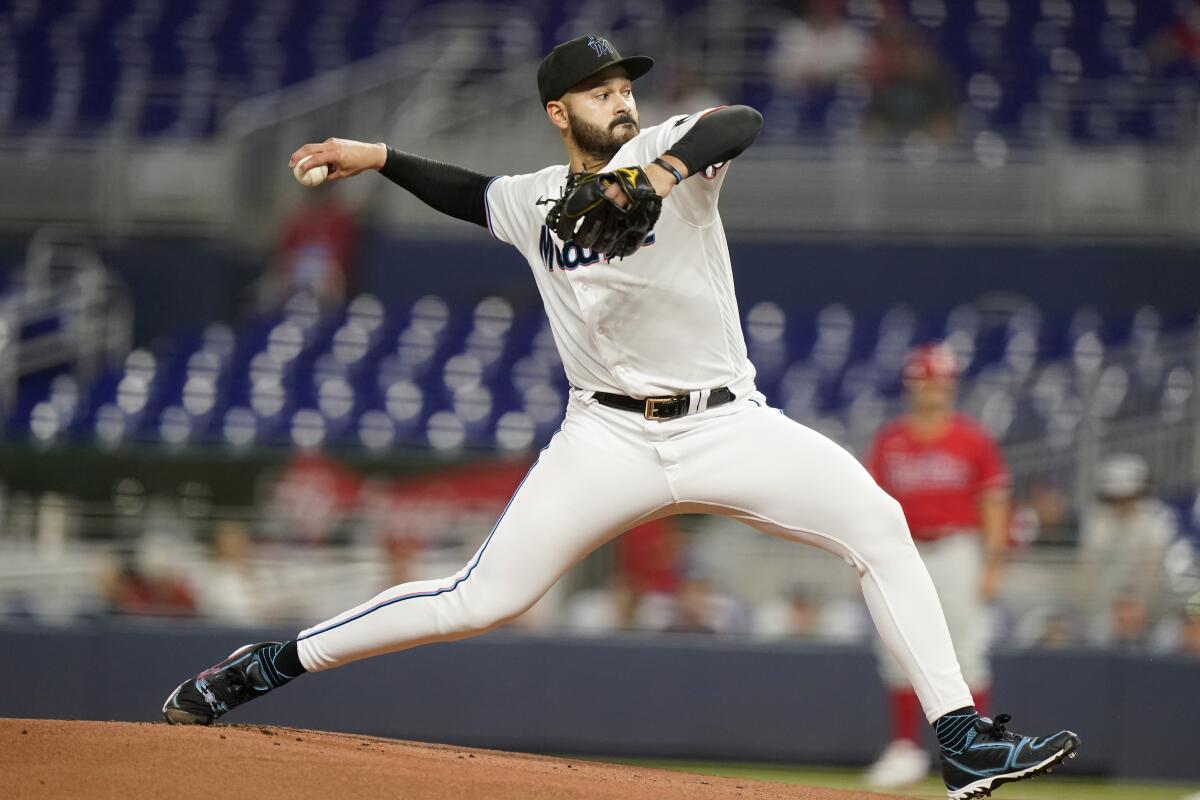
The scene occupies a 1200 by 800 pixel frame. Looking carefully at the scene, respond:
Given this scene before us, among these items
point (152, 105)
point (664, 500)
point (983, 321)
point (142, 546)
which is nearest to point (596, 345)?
point (664, 500)

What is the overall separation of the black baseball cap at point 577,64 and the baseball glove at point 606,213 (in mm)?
721

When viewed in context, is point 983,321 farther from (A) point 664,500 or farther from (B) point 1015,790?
(A) point 664,500

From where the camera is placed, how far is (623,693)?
28.1 feet

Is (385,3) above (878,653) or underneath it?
above

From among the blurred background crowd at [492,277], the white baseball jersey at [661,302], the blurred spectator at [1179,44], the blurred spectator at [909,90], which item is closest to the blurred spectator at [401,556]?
the blurred background crowd at [492,277]

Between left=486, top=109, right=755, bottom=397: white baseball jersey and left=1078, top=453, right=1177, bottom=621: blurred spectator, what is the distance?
453cm

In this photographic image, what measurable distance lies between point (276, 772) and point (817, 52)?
1065 centimetres

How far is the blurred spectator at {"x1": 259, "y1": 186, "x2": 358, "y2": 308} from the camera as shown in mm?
13055

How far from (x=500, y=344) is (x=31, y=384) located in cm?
376

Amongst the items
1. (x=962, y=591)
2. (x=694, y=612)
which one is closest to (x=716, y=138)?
(x=962, y=591)

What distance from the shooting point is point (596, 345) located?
436 cm

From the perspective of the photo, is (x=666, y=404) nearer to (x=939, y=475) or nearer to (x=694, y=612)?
(x=939, y=475)

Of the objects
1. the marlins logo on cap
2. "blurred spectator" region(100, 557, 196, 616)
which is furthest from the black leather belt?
"blurred spectator" region(100, 557, 196, 616)

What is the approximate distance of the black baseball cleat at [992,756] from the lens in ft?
13.5
